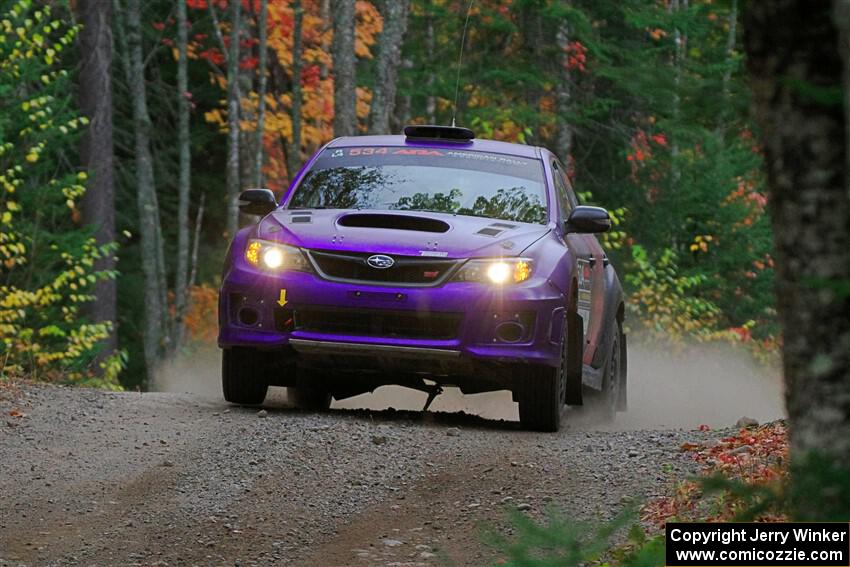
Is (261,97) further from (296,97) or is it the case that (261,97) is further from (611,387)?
(611,387)

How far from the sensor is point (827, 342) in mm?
3510

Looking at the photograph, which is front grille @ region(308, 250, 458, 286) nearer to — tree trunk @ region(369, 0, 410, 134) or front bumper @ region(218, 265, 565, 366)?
front bumper @ region(218, 265, 565, 366)

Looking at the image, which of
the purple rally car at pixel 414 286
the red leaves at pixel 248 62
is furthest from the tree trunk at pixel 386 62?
the red leaves at pixel 248 62

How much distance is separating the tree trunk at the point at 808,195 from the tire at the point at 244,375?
22.6 feet

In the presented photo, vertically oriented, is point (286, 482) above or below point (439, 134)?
below

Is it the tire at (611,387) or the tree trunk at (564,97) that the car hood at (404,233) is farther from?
the tree trunk at (564,97)

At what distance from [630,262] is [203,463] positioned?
17.8 meters

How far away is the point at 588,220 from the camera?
413 inches

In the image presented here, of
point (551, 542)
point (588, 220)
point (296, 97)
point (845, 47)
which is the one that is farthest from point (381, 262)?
point (296, 97)

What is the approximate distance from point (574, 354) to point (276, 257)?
7.38ft

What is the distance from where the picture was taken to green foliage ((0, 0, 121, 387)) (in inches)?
661

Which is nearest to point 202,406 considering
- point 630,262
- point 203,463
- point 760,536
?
point 203,463

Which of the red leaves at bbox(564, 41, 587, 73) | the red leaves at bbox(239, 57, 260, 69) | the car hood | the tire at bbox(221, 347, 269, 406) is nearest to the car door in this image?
the car hood

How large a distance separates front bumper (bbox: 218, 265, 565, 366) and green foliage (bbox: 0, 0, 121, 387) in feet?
22.9
